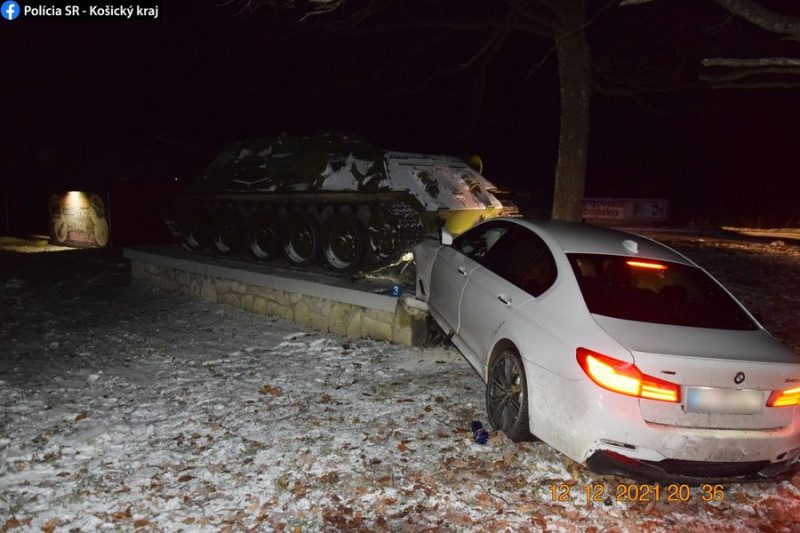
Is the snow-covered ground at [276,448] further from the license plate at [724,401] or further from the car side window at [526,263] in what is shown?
the car side window at [526,263]

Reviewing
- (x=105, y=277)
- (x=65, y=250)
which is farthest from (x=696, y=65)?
(x=65, y=250)

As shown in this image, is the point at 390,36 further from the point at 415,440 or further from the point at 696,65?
the point at 415,440

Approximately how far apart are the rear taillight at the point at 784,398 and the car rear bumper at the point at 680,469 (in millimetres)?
350

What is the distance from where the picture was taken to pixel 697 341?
351 cm

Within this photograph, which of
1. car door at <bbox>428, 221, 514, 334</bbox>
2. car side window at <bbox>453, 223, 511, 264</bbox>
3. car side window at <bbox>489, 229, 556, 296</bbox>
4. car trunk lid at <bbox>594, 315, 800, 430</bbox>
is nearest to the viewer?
car trunk lid at <bbox>594, 315, 800, 430</bbox>

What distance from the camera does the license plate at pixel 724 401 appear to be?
3305mm

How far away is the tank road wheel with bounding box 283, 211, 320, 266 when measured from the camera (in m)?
9.58

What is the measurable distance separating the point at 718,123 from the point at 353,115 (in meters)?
19.7

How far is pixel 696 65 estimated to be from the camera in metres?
11.4

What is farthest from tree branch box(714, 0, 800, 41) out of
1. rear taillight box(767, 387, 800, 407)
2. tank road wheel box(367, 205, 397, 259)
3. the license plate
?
tank road wheel box(367, 205, 397, 259)

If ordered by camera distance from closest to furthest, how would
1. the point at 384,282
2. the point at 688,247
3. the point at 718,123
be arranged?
the point at 384,282, the point at 688,247, the point at 718,123

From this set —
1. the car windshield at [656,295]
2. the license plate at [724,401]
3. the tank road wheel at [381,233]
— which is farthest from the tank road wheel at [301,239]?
the license plate at [724,401]

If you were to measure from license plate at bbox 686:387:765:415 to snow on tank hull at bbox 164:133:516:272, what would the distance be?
559cm
